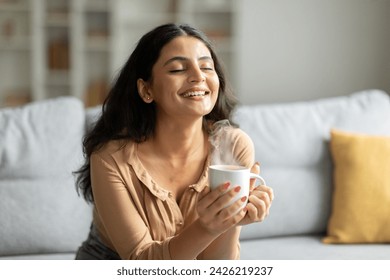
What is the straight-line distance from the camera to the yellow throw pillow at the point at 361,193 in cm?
141

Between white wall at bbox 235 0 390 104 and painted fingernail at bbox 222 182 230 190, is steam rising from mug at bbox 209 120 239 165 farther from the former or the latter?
white wall at bbox 235 0 390 104

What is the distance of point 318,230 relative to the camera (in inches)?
59.4

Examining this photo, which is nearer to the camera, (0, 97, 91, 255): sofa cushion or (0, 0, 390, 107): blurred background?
(0, 97, 91, 255): sofa cushion

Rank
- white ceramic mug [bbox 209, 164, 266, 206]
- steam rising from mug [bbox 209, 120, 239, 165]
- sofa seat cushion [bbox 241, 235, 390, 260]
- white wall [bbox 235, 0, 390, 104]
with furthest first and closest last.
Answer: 1. white wall [bbox 235, 0, 390, 104]
2. sofa seat cushion [bbox 241, 235, 390, 260]
3. steam rising from mug [bbox 209, 120, 239, 165]
4. white ceramic mug [bbox 209, 164, 266, 206]

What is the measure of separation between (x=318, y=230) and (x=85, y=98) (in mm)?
2282

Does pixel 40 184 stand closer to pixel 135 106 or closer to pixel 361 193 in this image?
pixel 135 106

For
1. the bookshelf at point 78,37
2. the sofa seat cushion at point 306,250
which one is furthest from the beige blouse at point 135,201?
the bookshelf at point 78,37

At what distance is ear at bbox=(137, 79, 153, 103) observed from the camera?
3.24 ft

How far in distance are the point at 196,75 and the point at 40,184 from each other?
701 mm

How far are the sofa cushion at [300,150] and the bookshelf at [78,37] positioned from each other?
1.80 metres

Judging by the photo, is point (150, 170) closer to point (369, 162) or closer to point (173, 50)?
point (173, 50)

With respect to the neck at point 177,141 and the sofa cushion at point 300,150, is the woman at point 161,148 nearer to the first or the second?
the neck at point 177,141

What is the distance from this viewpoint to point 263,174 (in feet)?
4.98

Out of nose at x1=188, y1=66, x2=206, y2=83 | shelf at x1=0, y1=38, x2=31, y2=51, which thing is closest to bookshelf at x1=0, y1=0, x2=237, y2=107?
shelf at x1=0, y1=38, x2=31, y2=51
